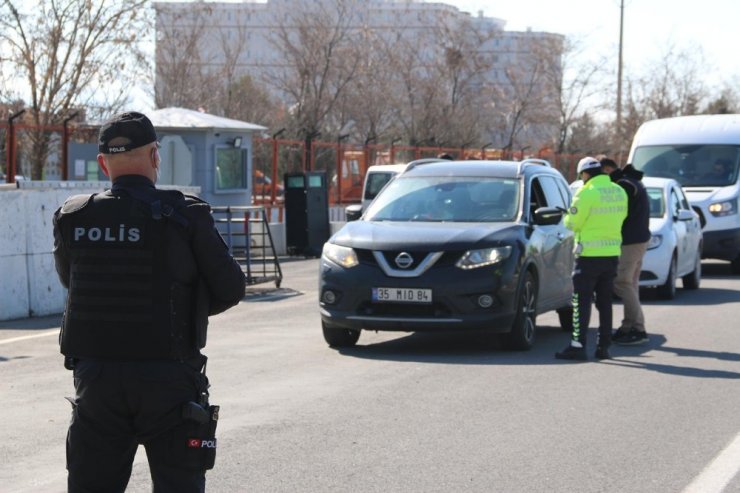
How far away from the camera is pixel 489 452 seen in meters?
Result: 7.47

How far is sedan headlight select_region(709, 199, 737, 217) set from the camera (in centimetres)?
2231

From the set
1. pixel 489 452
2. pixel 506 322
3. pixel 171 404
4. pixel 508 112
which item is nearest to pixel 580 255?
pixel 506 322

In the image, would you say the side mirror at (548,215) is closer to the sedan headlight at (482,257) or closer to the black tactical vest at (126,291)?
the sedan headlight at (482,257)

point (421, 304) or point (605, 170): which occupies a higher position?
point (605, 170)

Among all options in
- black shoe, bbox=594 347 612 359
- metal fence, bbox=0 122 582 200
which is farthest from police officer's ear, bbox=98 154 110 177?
metal fence, bbox=0 122 582 200

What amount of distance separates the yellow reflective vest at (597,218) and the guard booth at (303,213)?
1413cm

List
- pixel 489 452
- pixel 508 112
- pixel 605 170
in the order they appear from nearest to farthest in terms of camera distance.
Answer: pixel 489 452 → pixel 605 170 → pixel 508 112

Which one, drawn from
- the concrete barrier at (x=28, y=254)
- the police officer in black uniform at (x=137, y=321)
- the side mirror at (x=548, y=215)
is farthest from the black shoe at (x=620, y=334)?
the police officer in black uniform at (x=137, y=321)

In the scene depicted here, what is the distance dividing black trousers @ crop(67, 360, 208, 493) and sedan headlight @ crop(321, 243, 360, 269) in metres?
7.47

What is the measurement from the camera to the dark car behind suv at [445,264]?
11352mm

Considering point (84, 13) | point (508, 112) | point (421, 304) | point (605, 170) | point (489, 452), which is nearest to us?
point (489, 452)

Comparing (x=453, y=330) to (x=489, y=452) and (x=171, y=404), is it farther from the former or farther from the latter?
(x=171, y=404)

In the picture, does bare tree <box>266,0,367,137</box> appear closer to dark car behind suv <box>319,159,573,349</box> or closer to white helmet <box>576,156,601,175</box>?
dark car behind suv <box>319,159,573,349</box>

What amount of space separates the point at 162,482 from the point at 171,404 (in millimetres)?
242
